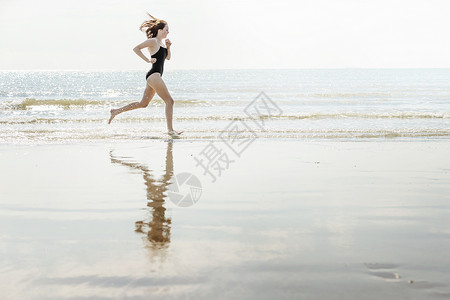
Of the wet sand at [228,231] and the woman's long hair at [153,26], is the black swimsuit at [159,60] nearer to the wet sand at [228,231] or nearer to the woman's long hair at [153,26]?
the woman's long hair at [153,26]

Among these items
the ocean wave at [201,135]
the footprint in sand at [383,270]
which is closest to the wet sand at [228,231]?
the footprint in sand at [383,270]

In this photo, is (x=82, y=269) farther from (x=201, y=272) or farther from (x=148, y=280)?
(x=201, y=272)

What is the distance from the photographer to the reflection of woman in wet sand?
3.31 meters

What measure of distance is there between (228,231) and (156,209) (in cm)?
90

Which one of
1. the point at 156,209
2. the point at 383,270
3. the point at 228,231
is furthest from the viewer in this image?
the point at 156,209

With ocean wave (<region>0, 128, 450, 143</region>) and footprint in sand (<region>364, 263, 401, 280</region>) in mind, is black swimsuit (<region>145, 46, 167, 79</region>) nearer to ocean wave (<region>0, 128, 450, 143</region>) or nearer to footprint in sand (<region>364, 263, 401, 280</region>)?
ocean wave (<region>0, 128, 450, 143</region>)

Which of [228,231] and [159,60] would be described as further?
[159,60]

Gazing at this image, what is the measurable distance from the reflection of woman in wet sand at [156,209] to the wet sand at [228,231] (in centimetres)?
1

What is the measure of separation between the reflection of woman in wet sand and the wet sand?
12mm

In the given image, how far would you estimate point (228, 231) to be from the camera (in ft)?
11.4

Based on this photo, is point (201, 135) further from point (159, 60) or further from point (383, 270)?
point (383, 270)

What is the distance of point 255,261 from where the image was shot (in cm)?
286

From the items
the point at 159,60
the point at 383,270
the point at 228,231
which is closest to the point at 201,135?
the point at 159,60

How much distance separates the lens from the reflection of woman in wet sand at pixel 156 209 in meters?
3.31
